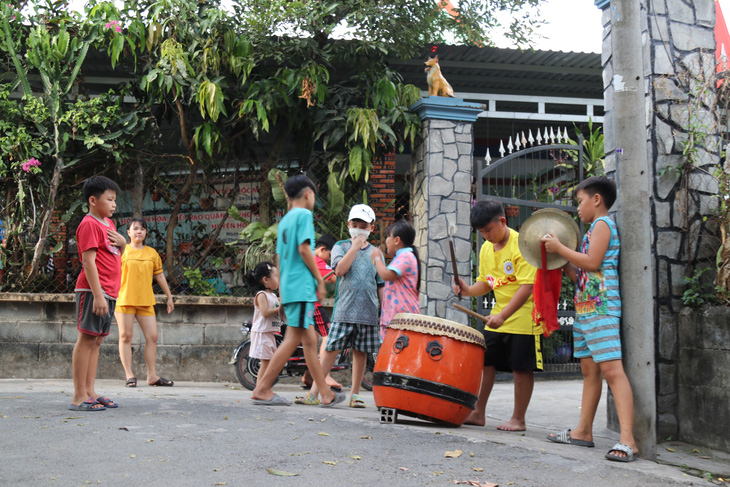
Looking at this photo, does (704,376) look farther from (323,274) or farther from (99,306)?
(99,306)

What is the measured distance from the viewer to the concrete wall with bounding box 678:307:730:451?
15.8 ft

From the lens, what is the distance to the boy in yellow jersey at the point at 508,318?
5.07 meters

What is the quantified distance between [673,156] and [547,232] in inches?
56.0

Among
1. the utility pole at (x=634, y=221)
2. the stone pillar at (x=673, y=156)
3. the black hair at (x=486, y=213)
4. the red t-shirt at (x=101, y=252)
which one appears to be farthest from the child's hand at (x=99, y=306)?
the stone pillar at (x=673, y=156)

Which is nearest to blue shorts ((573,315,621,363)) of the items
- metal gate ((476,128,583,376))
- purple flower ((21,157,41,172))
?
metal gate ((476,128,583,376))

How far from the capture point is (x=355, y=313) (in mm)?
5918

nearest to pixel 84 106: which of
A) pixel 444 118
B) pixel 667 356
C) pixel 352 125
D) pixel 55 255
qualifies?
pixel 55 255

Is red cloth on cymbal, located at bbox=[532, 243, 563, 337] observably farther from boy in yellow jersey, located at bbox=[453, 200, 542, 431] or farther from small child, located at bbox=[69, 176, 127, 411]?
small child, located at bbox=[69, 176, 127, 411]

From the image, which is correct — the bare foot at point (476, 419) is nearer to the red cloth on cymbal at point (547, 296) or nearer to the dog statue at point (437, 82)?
the red cloth on cymbal at point (547, 296)

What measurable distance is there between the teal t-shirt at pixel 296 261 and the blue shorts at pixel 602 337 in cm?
204

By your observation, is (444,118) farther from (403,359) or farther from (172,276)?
(403,359)

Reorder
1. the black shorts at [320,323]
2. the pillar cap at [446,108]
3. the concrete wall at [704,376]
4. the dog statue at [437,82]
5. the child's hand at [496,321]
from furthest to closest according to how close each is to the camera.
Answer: the dog statue at [437,82] < the pillar cap at [446,108] < the black shorts at [320,323] < the child's hand at [496,321] < the concrete wall at [704,376]

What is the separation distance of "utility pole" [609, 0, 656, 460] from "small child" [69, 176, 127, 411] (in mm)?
3557

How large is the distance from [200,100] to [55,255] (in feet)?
8.91
